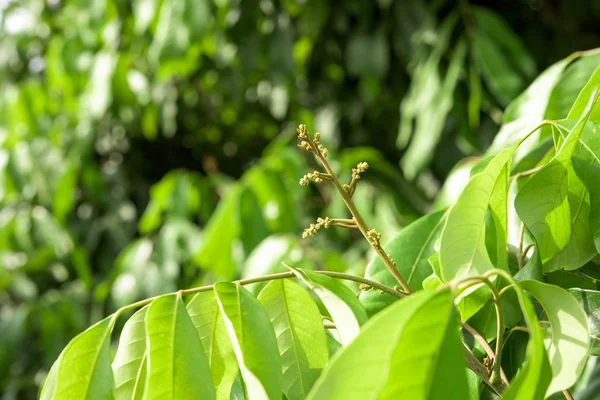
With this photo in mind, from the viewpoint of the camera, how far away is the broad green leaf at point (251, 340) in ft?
1.05

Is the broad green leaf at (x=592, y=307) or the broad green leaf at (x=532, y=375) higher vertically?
the broad green leaf at (x=532, y=375)

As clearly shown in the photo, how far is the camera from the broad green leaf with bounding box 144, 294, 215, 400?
0.34 meters

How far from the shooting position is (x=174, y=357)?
341 mm

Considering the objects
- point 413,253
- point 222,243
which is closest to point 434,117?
point 222,243

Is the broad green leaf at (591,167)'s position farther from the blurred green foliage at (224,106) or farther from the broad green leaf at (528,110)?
the blurred green foliage at (224,106)

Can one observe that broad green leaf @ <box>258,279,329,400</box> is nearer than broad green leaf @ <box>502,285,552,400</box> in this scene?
No

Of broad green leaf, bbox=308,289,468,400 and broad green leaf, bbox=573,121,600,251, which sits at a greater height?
broad green leaf, bbox=308,289,468,400

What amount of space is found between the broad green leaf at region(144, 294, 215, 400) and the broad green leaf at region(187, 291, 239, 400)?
0.02 metres

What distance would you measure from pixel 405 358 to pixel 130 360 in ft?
0.60

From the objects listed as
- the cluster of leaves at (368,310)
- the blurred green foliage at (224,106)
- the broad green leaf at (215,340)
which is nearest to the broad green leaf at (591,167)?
the cluster of leaves at (368,310)

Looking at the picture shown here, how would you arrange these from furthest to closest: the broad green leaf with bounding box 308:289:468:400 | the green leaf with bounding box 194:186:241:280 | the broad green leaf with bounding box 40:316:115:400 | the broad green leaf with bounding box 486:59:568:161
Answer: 1. the green leaf with bounding box 194:186:241:280
2. the broad green leaf with bounding box 486:59:568:161
3. the broad green leaf with bounding box 40:316:115:400
4. the broad green leaf with bounding box 308:289:468:400

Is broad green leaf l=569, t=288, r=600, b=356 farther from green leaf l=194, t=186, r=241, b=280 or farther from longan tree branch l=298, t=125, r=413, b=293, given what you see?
green leaf l=194, t=186, r=241, b=280

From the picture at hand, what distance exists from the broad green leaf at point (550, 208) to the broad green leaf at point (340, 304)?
0.35 ft

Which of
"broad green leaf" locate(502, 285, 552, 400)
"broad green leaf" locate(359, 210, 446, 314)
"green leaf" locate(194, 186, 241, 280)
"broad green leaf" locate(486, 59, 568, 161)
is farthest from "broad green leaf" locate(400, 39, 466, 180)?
"broad green leaf" locate(502, 285, 552, 400)
